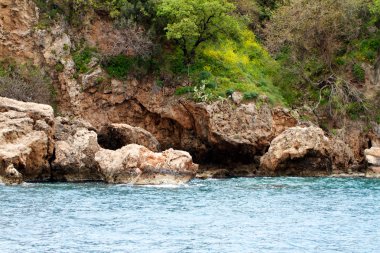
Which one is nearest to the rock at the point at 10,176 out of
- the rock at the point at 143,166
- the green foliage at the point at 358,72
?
the rock at the point at 143,166

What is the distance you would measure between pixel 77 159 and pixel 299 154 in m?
14.0

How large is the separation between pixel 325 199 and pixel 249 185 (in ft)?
23.3

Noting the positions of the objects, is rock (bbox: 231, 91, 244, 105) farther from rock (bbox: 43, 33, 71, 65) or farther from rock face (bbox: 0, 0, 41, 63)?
rock face (bbox: 0, 0, 41, 63)

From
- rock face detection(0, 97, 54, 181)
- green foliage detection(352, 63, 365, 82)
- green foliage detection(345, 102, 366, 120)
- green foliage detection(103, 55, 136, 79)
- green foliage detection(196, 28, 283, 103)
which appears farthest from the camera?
green foliage detection(352, 63, 365, 82)

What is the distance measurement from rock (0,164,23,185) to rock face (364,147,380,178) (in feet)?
73.6

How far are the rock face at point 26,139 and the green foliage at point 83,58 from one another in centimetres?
1091

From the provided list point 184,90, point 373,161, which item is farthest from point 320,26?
point 373,161

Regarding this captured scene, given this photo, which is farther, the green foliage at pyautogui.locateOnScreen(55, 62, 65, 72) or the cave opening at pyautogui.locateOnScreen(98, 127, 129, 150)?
the green foliage at pyautogui.locateOnScreen(55, 62, 65, 72)

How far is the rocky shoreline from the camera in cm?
3888

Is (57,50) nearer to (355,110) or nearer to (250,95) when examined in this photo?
(250,95)

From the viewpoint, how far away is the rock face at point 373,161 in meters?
47.0

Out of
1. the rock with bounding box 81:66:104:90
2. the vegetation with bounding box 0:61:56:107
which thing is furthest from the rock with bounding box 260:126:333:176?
the vegetation with bounding box 0:61:56:107

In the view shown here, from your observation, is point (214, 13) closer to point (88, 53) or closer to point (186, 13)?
point (186, 13)

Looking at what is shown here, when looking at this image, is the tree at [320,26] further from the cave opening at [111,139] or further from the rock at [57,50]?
the cave opening at [111,139]
